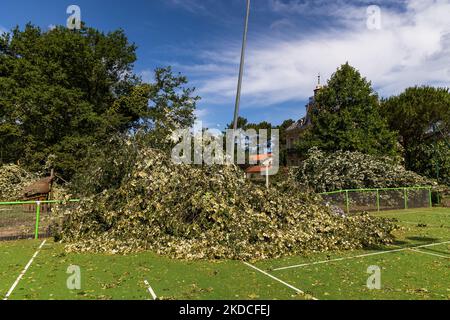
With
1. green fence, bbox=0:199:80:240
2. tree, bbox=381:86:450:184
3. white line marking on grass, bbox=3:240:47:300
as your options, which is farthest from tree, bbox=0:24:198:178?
tree, bbox=381:86:450:184

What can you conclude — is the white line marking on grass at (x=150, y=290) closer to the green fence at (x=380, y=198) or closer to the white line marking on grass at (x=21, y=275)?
the white line marking on grass at (x=21, y=275)

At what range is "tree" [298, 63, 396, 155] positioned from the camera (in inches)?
1208

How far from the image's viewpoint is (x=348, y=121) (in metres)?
31.0

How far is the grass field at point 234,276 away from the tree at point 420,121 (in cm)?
2746

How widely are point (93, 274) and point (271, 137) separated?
226 ft

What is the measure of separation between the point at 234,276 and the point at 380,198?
17896mm

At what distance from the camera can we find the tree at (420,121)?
113 ft

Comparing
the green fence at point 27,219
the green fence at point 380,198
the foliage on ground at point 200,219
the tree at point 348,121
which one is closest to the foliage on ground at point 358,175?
the green fence at point 380,198

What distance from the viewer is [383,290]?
6512mm

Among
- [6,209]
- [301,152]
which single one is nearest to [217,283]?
[6,209]

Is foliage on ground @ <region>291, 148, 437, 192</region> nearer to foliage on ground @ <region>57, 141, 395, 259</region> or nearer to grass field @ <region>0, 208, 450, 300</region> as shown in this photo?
foliage on ground @ <region>57, 141, 395, 259</region>

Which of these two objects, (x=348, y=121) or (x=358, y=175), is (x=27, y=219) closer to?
(x=358, y=175)

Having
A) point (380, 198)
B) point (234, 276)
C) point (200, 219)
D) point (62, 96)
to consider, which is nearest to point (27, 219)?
point (200, 219)
